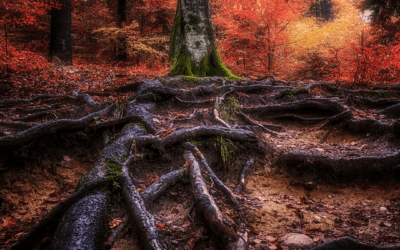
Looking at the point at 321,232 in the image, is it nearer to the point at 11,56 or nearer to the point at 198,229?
the point at 198,229

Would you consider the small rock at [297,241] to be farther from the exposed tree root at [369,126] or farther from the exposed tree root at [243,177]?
the exposed tree root at [369,126]

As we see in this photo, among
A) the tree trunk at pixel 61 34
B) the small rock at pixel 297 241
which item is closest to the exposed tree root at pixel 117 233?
the small rock at pixel 297 241

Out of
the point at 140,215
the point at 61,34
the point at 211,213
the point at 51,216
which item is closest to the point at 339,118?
the point at 211,213

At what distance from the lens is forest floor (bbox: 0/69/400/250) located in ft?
7.25

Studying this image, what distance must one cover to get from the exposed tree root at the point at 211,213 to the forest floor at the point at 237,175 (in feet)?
0.39

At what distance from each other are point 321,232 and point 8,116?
6022mm

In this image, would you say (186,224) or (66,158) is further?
(66,158)

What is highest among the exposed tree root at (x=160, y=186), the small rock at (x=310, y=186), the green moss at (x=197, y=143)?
the green moss at (x=197, y=143)

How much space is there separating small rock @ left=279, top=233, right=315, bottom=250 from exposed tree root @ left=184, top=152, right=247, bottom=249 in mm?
524

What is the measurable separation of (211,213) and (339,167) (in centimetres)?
218

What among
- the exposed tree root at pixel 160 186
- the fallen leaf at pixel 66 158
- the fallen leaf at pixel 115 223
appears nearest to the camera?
the fallen leaf at pixel 115 223

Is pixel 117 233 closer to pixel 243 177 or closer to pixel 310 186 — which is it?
pixel 243 177

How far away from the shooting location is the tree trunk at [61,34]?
10547 millimetres

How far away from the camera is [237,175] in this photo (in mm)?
3254
